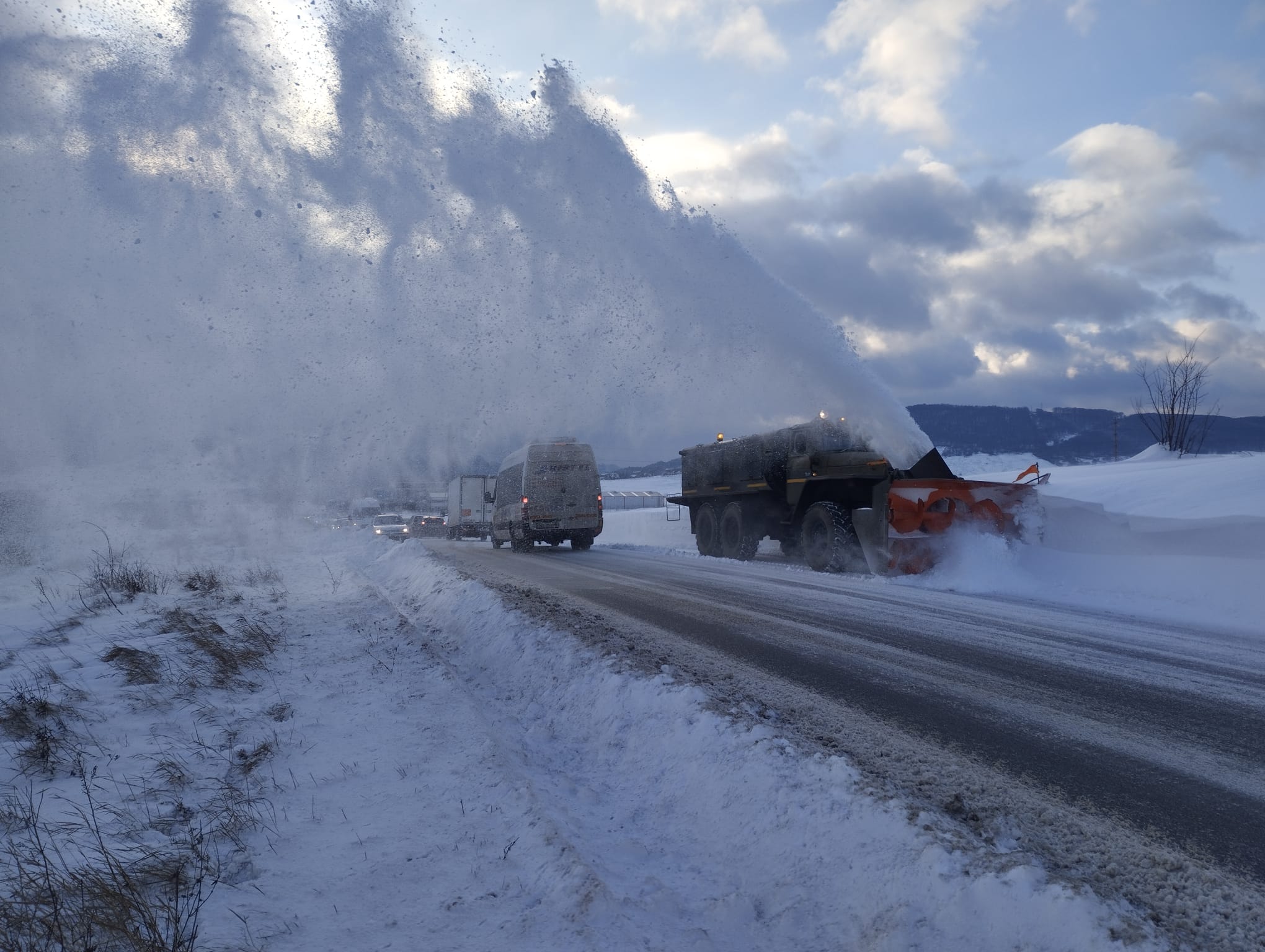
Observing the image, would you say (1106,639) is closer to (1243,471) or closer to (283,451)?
(1243,471)

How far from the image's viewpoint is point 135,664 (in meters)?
6.20

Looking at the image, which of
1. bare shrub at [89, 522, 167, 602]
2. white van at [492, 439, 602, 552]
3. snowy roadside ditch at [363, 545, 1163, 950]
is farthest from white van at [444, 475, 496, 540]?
snowy roadside ditch at [363, 545, 1163, 950]

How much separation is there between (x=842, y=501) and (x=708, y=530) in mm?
5293

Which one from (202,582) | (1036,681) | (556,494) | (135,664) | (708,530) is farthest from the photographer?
(556,494)

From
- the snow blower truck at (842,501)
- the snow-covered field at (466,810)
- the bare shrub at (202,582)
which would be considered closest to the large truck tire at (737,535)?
the snow blower truck at (842,501)

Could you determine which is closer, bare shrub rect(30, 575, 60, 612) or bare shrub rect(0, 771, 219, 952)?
bare shrub rect(0, 771, 219, 952)

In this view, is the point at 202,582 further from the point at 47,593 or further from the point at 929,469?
the point at 929,469

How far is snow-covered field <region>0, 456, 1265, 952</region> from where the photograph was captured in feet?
8.25

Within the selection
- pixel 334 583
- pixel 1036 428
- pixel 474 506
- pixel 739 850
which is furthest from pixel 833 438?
pixel 1036 428

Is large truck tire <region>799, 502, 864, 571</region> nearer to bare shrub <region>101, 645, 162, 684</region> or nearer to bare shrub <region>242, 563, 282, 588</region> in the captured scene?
bare shrub <region>242, 563, 282, 588</region>

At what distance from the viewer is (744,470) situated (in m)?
16.1

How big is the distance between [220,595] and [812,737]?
10098mm

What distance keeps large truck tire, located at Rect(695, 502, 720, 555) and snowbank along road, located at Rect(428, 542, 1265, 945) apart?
25.7 ft

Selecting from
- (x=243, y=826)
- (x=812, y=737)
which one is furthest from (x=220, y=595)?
(x=812, y=737)
